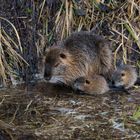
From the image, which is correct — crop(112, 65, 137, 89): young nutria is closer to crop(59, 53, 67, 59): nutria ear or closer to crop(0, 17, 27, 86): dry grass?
crop(59, 53, 67, 59): nutria ear

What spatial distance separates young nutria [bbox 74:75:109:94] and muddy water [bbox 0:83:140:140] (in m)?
0.06

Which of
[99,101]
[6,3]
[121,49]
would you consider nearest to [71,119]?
[99,101]

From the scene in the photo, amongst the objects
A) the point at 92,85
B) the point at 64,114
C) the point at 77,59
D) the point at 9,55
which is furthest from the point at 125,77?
the point at 9,55

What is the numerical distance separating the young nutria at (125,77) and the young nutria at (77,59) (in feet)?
0.79

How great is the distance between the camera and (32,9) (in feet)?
20.2

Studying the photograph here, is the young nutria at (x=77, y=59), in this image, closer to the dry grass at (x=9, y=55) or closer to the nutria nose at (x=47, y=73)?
the nutria nose at (x=47, y=73)

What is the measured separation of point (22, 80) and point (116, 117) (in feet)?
4.39

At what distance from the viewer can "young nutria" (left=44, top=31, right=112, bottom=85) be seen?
5.23m

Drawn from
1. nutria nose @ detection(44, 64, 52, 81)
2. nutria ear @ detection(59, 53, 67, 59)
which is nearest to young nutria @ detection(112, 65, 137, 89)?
nutria ear @ detection(59, 53, 67, 59)

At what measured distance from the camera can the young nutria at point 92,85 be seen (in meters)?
5.15

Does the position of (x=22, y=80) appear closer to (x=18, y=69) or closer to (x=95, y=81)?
(x=18, y=69)

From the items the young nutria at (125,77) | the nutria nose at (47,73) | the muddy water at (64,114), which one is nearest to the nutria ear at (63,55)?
the nutria nose at (47,73)

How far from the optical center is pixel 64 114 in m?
4.69

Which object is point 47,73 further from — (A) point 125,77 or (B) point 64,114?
(A) point 125,77
